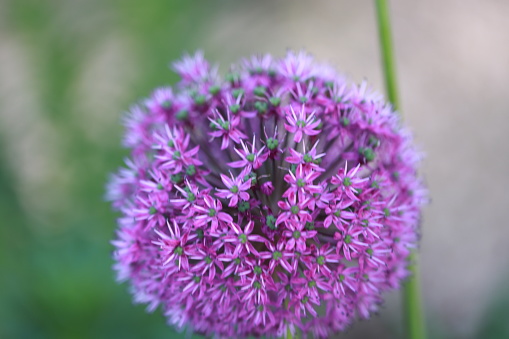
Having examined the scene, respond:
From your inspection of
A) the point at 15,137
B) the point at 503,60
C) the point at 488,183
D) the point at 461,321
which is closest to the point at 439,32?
the point at 503,60

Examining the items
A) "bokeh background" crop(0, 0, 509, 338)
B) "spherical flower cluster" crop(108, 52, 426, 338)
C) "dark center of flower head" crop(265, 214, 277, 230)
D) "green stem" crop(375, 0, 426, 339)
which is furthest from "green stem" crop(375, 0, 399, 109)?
"bokeh background" crop(0, 0, 509, 338)

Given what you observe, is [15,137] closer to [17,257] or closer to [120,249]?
Answer: [17,257]

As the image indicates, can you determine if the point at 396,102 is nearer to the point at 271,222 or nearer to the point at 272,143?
the point at 272,143

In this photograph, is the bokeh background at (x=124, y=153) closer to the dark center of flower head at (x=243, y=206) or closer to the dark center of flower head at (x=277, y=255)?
the dark center of flower head at (x=277, y=255)

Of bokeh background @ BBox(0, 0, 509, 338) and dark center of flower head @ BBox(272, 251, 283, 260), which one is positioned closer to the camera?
dark center of flower head @ BBox(272, 251, 283, 260)

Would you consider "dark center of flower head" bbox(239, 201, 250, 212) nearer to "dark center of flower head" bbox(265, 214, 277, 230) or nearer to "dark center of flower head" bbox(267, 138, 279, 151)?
"dark center of flower head" bbox(265, 214, 277, 230)

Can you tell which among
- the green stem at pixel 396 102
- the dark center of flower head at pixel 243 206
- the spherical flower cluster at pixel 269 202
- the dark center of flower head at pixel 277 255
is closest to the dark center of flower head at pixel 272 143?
the spherical flower cluster at pixel 269 202
